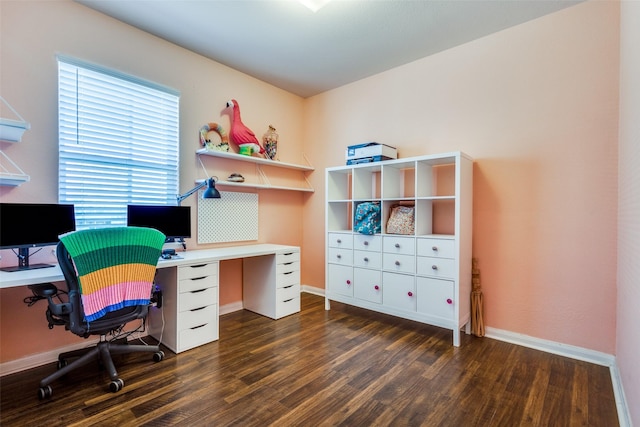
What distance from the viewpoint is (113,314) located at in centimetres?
194

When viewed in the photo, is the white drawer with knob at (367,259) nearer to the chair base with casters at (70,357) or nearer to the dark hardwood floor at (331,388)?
the dark hardwood floor at (331,388)

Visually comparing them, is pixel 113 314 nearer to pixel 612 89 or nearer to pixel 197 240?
pixel 197 240

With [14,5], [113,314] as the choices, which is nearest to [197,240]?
[113,314]

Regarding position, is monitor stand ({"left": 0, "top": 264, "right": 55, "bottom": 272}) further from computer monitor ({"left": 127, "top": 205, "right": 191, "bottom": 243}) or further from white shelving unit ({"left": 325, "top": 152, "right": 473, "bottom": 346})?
white shelving unit ({"left": 325, "top": 152, "right": 473, "bottom": 346})

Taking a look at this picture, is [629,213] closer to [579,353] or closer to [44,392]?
[579,353]

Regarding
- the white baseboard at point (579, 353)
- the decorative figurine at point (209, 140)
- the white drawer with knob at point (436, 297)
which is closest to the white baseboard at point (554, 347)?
the white baseboard at point (579, 353)

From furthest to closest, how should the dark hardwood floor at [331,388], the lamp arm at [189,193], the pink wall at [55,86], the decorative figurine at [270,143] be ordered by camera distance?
the decorative figurine at [270,143] < the lamp arm at [189,193] < the pink wall at [55,86] < the dark hardwood floor at [331,388]

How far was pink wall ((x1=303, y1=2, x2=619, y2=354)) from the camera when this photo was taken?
2.23m

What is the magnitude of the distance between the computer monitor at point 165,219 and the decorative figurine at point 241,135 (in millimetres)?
967

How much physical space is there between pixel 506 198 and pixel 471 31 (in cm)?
152

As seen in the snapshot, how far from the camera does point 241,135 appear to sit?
132 inches

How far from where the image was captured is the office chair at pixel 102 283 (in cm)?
175

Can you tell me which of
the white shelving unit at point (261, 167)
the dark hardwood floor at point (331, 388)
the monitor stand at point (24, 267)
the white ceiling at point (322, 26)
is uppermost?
the white ceiling at point (322, 26)

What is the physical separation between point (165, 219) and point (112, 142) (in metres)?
0.77
